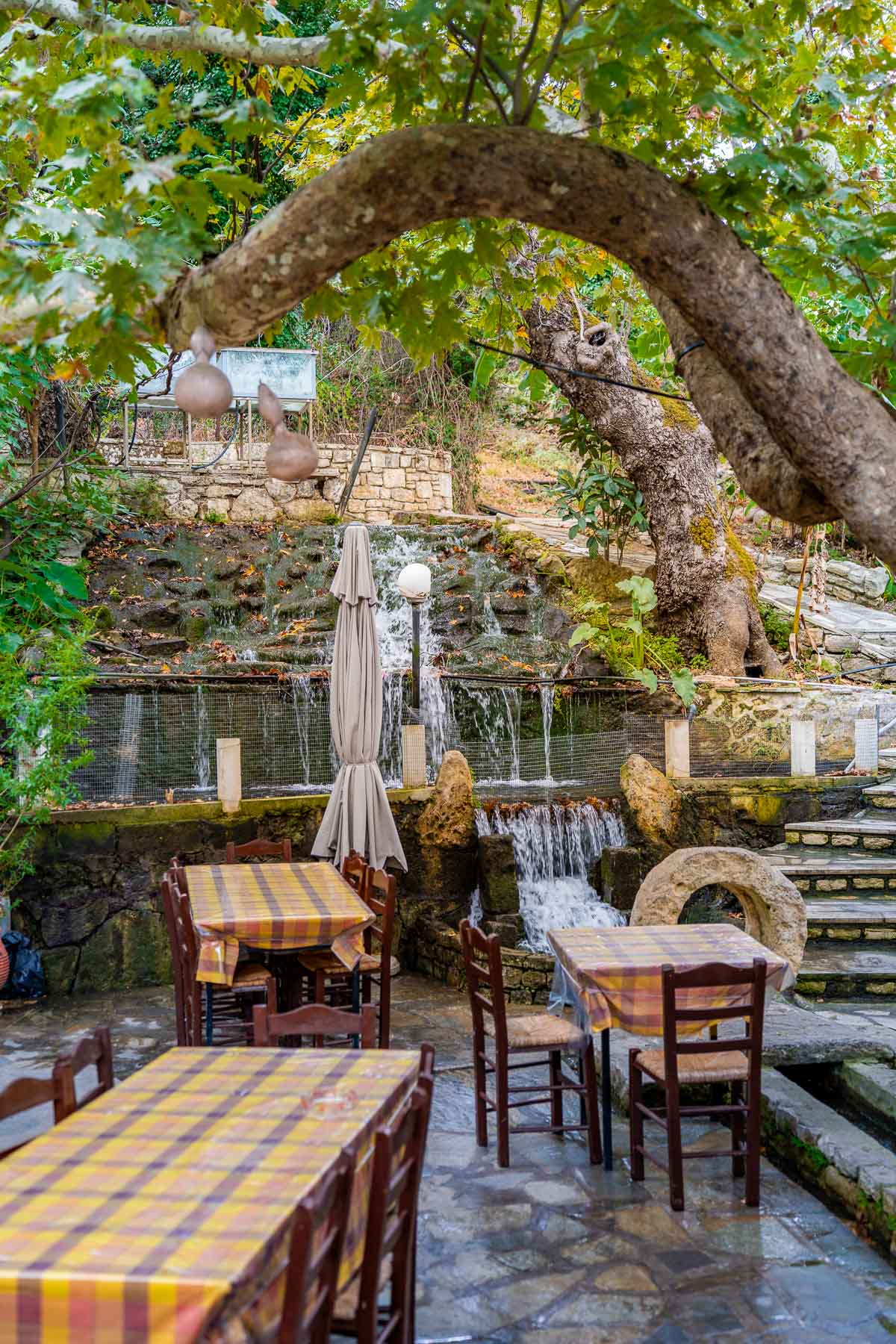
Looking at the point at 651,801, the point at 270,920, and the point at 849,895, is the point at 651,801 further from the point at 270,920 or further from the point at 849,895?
the point at 270,920

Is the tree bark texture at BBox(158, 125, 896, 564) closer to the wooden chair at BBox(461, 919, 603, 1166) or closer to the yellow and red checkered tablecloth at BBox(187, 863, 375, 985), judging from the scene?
the wooden chair at BBox(461, 919, 603, 1166)

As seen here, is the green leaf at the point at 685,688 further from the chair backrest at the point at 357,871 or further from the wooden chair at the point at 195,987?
the wooden chair at the point at 195,987

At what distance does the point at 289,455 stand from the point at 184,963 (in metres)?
3.07

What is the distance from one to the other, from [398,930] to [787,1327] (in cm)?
568

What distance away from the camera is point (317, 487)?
17.8m

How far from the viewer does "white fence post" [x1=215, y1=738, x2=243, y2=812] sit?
29.2 feet

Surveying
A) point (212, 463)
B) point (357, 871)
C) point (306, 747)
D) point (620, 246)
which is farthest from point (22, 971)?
point (212, 463)

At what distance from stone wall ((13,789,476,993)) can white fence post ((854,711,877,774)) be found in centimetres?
598

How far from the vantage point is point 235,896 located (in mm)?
6113

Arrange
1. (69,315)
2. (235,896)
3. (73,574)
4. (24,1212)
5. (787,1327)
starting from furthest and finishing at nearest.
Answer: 1. (73,574)
2. (235,896)
3. (787,1327)
4. (69,315)
5. (24,1212)

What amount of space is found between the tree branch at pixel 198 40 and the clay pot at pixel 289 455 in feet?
6.27

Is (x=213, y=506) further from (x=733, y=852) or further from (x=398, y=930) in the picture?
(x=733, y=852)

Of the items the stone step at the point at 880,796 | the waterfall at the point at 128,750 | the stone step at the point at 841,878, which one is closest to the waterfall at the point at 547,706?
the stone step at the point at 880,796

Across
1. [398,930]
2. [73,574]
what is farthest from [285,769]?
[73,574]
